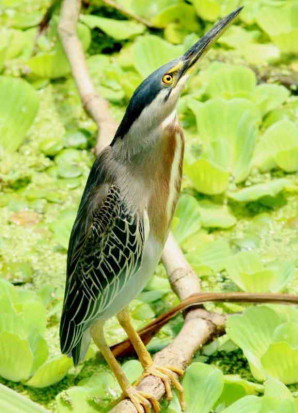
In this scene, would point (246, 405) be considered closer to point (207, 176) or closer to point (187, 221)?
point (187, 221)

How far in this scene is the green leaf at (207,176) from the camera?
3252 mm

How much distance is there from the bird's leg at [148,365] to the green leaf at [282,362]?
0.80 feet

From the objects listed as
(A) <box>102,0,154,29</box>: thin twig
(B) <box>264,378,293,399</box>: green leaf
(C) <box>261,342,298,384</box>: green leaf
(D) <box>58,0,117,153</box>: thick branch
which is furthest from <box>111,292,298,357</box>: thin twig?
(A) <box>102,0,154,29</box>: thin twig

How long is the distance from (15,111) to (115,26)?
80cm

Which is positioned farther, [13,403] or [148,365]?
[148,365]

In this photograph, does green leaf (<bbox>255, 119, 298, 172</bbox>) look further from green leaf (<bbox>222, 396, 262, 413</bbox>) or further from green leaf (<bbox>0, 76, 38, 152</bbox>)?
green leaf (<bbox>222, 396, 262, 413</bbox>)

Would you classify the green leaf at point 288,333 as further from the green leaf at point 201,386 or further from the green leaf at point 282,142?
the green leaf at point 282,142

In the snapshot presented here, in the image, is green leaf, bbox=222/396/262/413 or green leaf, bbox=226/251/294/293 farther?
green leaf, bbox=226/251/294/293

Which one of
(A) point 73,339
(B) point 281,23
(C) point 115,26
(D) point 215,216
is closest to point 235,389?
(A) point 73,339

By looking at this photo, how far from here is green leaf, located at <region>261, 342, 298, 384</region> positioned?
8.38 feet

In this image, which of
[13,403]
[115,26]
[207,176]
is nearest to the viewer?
[13,403]

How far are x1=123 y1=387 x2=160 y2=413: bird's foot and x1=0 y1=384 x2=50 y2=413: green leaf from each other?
19.2 inches

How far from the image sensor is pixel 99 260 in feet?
8.59

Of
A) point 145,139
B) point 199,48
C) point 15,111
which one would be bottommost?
point 15,111
